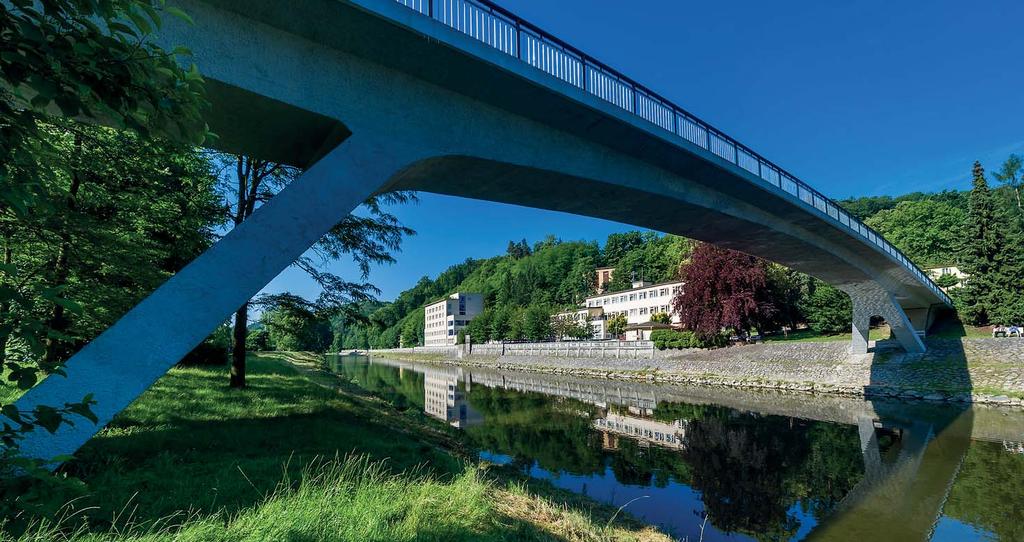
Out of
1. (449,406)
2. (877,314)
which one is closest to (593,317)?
(877,314)

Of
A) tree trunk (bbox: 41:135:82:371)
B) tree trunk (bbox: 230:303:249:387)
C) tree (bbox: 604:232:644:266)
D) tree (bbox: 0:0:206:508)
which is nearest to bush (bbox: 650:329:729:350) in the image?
tree trunk (bbox: 230:303:249:387)

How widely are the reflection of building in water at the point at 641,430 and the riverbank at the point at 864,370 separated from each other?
13.6 metres

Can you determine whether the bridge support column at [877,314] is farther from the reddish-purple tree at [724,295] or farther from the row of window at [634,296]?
the row of window at [634,296]

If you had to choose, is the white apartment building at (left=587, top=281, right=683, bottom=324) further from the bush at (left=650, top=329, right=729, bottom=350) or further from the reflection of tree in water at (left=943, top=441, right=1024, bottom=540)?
the reflection of tree in water at (left=943, top=441, right=1024, bottom=540)

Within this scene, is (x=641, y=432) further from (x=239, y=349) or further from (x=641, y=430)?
(x=239, y=349)

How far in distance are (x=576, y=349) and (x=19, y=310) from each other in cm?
4517

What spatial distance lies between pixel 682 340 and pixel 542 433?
24.9 metres

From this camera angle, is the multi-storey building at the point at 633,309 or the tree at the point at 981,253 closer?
the tree at the point at 981,253

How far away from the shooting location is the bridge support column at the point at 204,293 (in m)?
4.93

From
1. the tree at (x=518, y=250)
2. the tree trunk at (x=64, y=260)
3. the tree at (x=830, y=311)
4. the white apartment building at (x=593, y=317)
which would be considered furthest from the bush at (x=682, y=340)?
the tree at (x=518, y=250)

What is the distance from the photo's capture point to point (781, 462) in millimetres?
13062

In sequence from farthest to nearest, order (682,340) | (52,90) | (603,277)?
(603,277) → (682,340) → (52,90)

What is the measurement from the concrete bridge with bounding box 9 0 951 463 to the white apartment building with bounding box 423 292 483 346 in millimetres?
100500

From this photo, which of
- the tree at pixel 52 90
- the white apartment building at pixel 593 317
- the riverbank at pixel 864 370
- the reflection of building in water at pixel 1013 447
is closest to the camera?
the tree at pixel 52 90
